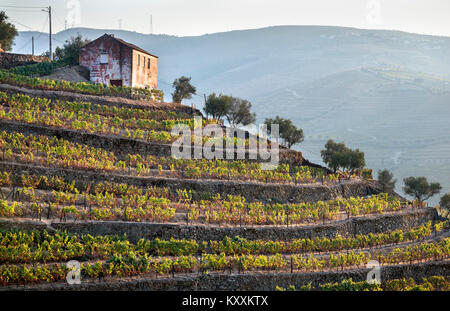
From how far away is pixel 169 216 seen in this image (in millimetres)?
32656

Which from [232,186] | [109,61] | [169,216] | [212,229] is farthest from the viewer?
[109,61]

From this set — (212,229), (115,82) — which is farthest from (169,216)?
(115,82)

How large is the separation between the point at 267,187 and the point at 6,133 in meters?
19.7

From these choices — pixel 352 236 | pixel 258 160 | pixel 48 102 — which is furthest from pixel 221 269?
pixel 48 102

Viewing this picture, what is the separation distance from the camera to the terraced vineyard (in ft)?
88.5

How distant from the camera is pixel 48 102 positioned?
153 ft

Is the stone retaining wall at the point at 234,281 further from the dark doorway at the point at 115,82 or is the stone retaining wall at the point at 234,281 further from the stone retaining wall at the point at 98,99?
the dark doorway at the point at 115,82

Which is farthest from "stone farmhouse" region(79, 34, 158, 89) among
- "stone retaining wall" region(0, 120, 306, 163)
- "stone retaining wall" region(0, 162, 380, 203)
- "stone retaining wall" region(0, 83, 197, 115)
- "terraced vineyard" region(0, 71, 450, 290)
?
"stone retaining wall" region(0, 162, 380, 203)

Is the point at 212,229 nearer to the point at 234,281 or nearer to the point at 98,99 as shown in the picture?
the point at 234,281

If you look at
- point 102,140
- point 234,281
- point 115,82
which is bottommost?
point 234,281

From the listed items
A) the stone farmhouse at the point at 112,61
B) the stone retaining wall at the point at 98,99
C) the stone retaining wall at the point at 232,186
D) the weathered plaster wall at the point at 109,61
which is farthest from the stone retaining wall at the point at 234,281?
the weathered plaster wall at the point at 109,61

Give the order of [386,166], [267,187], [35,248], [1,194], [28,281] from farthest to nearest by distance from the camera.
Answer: [386,166] < [267,187] < [1,194] < [35,248] < [28,281]

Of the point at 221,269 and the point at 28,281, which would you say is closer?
the point at 28,281
